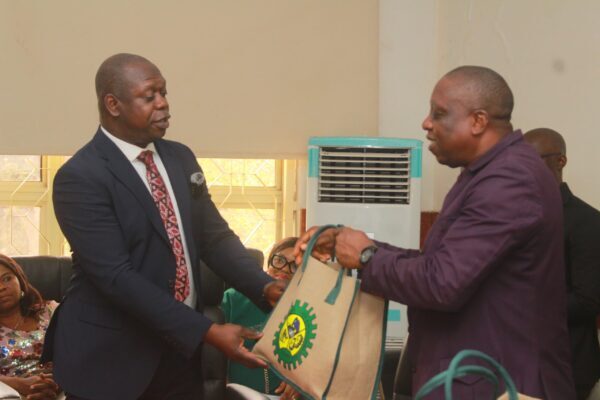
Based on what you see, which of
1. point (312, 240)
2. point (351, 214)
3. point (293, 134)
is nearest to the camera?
point (312, 240)

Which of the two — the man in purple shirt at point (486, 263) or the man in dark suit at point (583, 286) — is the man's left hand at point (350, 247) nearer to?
the man in purple shirt at point (486, 263)

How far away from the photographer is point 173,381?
7.57ft

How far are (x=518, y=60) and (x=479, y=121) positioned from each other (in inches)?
73.5

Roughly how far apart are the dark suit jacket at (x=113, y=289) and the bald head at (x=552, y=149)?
4.75 feet

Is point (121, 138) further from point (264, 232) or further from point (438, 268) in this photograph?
point (264, 232)

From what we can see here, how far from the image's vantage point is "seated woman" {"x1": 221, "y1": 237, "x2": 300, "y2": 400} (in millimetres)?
3414

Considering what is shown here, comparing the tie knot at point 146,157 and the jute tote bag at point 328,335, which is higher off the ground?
the tie knot at point 146,157

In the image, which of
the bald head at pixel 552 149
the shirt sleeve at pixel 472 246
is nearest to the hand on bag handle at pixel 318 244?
the shirt sleeve at pixel 472 246

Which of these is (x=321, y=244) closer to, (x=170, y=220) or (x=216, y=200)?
(x=170, y=220)

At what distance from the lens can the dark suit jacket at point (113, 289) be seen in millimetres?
2168

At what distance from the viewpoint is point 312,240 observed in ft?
6.66

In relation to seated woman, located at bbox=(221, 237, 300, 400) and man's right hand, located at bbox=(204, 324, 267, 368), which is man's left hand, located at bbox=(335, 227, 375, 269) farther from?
seated woman, located at bbox=(221, 237, 300, 400)

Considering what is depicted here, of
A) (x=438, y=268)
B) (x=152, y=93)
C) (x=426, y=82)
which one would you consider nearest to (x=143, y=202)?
(x=152, y=93)

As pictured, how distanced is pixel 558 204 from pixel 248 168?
9.05 ft
